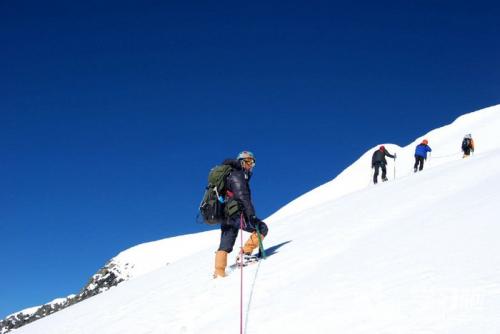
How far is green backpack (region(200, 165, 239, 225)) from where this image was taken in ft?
25.9

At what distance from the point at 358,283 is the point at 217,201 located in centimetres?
295

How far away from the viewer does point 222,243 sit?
8.12 m

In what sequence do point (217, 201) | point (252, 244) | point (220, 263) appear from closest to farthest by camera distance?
point (217, 201)
point (220, 263)
point (252, 244)

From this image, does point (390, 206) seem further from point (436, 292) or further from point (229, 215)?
point (436, 292)

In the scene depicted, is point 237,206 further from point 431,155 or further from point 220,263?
point 431,155

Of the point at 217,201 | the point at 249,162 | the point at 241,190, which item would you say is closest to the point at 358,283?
the point at 241,190

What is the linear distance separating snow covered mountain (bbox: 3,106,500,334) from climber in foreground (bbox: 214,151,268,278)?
18.5 inches

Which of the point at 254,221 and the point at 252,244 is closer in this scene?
the point at 254,221

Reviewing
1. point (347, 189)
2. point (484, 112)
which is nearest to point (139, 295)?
point (347, 189)

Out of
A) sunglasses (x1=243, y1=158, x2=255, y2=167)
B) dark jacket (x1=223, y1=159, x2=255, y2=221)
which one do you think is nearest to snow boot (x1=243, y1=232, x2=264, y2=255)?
dark jacket (x1=223, y1=159, x2=255, y2=221)

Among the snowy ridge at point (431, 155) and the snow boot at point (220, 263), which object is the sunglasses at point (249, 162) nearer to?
the snow boot at point (220, 263)

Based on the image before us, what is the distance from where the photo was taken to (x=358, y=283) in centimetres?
556

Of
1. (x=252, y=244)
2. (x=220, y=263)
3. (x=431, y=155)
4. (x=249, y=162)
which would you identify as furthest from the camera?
(x=431, y=155)

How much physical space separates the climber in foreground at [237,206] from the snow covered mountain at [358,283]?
1.54 feet
